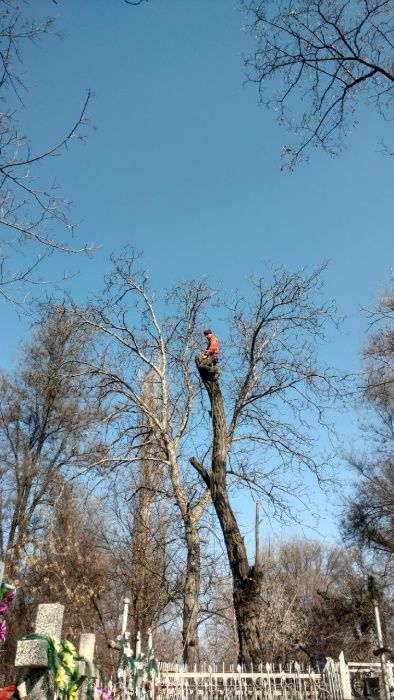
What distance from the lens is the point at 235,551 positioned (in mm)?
11164

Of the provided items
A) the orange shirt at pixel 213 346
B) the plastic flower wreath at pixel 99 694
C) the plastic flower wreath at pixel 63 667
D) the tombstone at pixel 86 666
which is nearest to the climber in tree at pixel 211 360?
the orange shirt at pixel 213 346

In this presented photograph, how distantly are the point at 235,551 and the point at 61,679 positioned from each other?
7.56 meters

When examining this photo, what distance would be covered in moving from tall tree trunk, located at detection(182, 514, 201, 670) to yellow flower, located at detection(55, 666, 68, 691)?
9.03 m

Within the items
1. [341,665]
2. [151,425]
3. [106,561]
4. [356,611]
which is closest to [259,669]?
[341,665]

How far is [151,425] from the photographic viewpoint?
49.8ft

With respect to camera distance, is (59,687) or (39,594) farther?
(39,594)

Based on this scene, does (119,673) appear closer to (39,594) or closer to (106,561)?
(39,594)

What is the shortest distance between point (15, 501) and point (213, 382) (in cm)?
968

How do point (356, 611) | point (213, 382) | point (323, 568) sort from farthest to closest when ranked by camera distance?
point (323, 568) → point (356, 611) → point (213, 382)

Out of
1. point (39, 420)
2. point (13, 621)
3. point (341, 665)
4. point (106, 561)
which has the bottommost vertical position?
point (341, 665)

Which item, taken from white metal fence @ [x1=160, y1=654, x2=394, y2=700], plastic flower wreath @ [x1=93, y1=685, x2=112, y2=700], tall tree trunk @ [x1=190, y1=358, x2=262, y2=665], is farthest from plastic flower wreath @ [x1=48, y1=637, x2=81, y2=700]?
tall tree trunk @ [x1=190, y1=358, x2=262, y2=665]

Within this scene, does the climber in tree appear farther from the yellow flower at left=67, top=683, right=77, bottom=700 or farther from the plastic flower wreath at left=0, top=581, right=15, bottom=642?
the plastic flower wreath at left=0, top=581, right=15, bottom=642

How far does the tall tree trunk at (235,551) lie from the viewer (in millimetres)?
10305

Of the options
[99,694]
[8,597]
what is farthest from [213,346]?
[8,597]
